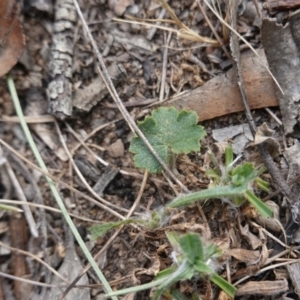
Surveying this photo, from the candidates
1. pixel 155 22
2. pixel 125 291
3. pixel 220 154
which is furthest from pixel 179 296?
pixel 155 22

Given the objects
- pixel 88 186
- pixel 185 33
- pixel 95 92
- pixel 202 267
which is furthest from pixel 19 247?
pixel 185 33

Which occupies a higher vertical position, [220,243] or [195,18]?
[195,18]

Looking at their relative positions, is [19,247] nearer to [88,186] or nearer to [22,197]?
[22,197]

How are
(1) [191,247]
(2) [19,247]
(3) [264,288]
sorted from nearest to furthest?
1. (1) [191,247]
2. (3) [264,288]
3. (2) [19,247]

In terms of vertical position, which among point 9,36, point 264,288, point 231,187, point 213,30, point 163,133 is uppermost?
point 9,36

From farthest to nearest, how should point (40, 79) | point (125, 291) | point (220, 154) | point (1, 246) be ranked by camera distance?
1. point (40, 79)
2. point (1, 246)
3. point (220, 154)
4. point (125, 291)

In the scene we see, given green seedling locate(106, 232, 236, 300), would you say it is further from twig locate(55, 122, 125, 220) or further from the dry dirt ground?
twig locate(55, 122, 125, 220)

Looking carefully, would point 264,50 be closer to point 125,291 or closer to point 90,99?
point 90,99
